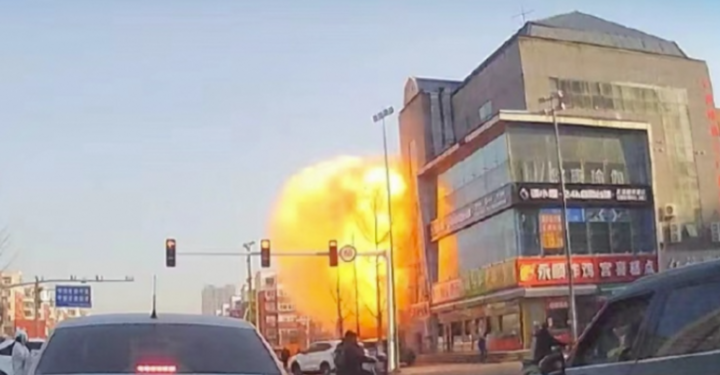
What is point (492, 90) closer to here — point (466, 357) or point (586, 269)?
point (586, 269)

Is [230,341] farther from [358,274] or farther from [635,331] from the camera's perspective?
[358,274]

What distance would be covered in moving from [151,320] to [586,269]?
155 ft

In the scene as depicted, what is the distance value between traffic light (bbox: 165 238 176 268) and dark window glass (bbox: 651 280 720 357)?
32478 millimetres

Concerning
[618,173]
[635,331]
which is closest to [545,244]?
[618,173]

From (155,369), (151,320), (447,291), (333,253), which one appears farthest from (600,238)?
(155,369)

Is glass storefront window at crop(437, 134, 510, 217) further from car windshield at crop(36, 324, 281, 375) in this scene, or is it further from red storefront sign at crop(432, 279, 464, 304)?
car windshield at crop(36, 324, 281, 375)

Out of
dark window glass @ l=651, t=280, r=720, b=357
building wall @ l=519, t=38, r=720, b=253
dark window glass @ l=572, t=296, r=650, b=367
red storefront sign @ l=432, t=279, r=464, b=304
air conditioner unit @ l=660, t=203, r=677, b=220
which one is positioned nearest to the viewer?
dark window glass @ l=651, t=280, r=720, b=357

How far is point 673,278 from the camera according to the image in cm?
586

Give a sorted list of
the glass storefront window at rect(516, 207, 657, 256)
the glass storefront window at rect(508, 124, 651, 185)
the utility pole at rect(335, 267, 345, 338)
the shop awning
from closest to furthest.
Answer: the shop awning < the glass storefront window at rect(516, 207, 657, 256) < the glass storefront window at rect(508, 124, 651, 185) < the utility pole at rect(335, 267, 345, 338)

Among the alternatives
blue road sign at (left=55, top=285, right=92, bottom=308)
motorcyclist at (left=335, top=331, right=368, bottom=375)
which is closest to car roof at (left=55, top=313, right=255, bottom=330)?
motorcyclist at (left=335, top=331, right=368, bottom=375)

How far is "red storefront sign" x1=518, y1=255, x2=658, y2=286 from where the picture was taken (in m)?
50.1

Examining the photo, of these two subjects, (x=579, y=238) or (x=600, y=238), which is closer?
(x=579, y=238)

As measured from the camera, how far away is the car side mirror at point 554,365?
6883 mm

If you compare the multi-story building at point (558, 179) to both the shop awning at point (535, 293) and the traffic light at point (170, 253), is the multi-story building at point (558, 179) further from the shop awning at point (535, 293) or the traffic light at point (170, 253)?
the traffic light at point (170, 253)
